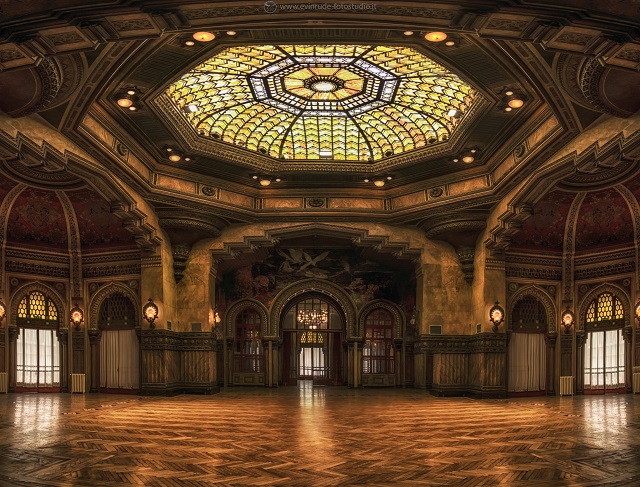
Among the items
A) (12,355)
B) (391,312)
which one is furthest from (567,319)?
(12,355)

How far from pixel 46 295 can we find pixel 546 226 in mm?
15159

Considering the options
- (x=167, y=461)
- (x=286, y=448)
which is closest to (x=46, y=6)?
(x=167, y=461)

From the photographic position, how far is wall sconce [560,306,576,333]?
22422 mm

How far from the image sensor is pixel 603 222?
2125 centimetres

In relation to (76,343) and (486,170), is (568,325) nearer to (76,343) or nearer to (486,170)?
(486,170)

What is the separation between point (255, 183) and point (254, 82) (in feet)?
18.3

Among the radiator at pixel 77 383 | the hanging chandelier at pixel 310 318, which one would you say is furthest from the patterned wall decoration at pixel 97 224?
the hanging chandelier at pixel 310 318

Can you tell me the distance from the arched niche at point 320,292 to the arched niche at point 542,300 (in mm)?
5994

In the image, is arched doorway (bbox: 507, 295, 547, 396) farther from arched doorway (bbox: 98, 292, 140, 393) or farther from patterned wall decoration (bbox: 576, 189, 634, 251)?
arched doorway (bbox: 98, 292, 140, 393)

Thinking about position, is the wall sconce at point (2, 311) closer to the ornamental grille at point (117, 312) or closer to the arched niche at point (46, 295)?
the arched niche at point (46, 295)

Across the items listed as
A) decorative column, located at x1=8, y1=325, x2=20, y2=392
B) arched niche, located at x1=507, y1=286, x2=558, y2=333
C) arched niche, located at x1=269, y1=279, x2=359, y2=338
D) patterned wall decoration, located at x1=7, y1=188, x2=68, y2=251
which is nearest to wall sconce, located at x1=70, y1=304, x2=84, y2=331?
decorative column, located at x1=8, y1=325, x2=20, y2=392

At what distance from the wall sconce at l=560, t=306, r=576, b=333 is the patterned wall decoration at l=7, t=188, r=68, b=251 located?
50.1 ft

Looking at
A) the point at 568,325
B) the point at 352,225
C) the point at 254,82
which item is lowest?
the point at 568,325

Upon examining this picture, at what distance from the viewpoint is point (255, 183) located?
842 inches
